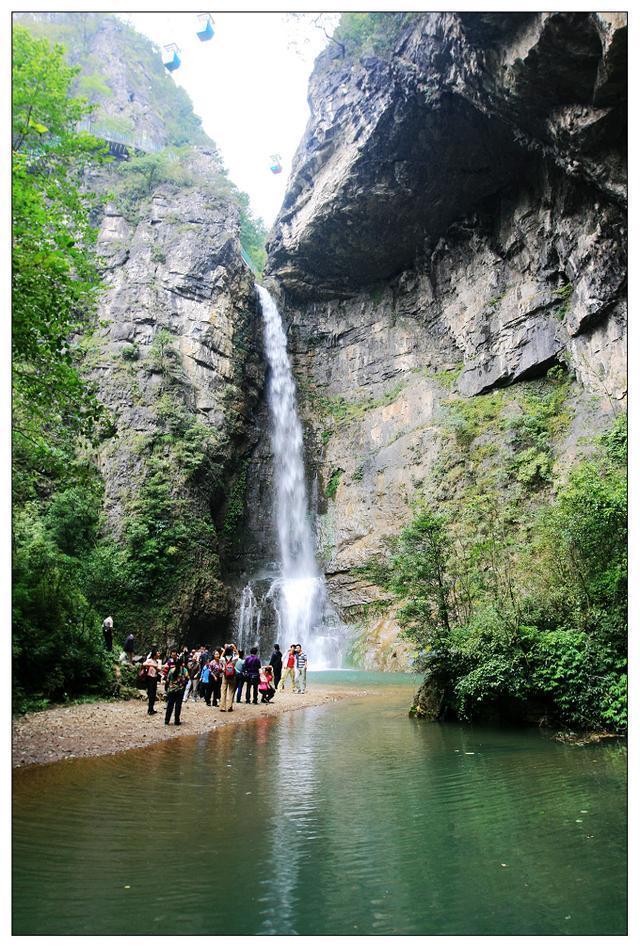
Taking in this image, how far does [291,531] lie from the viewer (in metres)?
32.7

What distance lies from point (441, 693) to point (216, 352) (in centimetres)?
2415

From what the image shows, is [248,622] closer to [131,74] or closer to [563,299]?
[563,299]

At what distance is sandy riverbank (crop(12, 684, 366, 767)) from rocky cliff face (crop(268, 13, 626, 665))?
43.4ft

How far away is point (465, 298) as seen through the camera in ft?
98.9

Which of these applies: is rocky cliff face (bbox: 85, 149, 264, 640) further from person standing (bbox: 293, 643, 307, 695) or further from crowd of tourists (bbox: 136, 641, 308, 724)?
crowd of tourists (bbox: 136, 641, 308, 724)

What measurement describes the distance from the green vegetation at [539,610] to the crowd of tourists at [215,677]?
165 inches

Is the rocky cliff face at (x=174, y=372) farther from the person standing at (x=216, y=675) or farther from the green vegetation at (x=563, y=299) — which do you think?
the green vegetation at (x=563, y=299)

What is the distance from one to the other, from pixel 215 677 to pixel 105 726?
12.4 feet

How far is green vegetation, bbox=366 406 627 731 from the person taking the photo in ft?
29.7

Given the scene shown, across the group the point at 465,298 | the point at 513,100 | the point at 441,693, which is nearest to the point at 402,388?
the point at 465,298

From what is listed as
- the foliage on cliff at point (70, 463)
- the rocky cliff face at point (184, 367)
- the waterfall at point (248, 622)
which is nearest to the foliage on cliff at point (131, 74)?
the rocky cliff face at point (184, 367)

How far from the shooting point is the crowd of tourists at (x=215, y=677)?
10.6 metres

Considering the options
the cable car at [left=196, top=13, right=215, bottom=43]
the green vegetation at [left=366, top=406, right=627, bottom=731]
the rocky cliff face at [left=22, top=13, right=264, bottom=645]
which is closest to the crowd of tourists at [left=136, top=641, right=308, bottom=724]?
the green vegetation at [left=366, top=406, right=627, bottom=731]

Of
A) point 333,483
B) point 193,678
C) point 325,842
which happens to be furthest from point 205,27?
point 333,483
